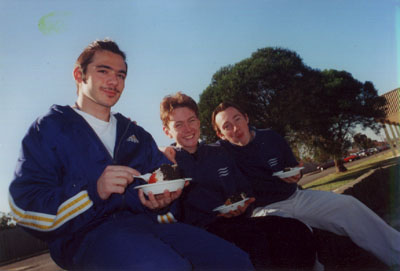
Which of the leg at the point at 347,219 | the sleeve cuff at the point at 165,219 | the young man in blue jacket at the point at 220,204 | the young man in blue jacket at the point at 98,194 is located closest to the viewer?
the young man in blue jacket at the point at 98,194

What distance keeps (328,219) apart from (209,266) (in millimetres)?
1904

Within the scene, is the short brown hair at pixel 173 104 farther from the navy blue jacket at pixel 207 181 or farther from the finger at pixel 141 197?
the finger at pixel 141 197

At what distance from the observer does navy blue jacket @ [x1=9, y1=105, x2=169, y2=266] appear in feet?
4.47

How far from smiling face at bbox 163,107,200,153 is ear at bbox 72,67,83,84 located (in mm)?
1207

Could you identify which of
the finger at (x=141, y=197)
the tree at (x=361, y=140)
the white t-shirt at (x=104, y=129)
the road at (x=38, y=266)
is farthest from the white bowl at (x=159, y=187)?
the tree at (x=361, y=140)

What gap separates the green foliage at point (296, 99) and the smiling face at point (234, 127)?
1361cm

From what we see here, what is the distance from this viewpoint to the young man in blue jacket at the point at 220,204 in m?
2.17

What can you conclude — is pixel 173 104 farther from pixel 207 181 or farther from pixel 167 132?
pixel 207 181

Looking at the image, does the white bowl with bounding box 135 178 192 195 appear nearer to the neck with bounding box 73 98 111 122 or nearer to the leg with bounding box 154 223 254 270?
the leg with bounding box 154 223 254 270

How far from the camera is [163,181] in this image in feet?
5.52

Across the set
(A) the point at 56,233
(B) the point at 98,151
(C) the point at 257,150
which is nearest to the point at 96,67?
(B) the point at 98,151

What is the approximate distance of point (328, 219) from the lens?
116 inches

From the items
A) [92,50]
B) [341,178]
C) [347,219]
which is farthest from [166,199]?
[341,178]

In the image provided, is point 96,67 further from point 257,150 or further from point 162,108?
point 257,150
